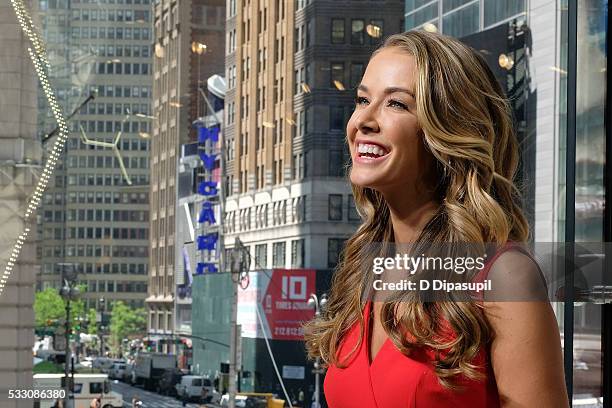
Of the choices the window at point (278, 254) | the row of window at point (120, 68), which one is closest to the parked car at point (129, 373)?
the window at point (278, 254)

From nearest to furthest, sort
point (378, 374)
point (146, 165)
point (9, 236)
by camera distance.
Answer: point (378, 374) < point (9, 236) < point (146, 165)

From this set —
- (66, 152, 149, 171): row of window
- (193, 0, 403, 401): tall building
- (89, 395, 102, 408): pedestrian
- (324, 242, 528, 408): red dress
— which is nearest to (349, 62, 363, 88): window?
(193, 0, 403, 401): tall building

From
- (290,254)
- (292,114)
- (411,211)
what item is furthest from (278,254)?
(411,211)

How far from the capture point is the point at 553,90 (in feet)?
14.8

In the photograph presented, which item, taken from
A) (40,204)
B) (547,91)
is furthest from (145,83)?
(547,91)

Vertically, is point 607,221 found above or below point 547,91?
below

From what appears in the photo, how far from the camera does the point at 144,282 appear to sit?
429 cm

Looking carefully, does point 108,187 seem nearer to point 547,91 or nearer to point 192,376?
point 192,376

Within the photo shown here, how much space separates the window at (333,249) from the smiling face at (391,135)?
2999mm

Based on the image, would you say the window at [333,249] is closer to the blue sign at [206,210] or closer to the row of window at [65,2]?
the blue sign at [206,210]

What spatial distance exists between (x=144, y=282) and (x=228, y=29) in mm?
951

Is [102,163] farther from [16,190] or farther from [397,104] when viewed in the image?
[397,104]

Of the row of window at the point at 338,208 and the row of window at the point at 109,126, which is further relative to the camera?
the row of window at the point at 338,208

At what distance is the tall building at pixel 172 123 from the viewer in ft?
14.1
